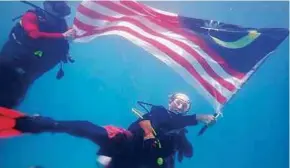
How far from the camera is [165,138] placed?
441 centimetres

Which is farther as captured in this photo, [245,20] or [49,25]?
[245,20]

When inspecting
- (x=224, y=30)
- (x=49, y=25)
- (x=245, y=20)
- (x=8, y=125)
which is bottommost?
(x=8, y=125)

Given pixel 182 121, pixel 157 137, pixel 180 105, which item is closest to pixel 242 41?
pixel 180 105

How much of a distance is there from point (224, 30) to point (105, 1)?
1.67 m

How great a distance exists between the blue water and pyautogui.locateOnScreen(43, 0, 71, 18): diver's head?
2.03ft

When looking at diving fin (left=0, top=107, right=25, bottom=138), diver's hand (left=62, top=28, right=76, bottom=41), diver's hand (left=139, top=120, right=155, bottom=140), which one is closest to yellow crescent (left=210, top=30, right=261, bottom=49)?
diver's hand (left=139, top=120, right=155, bottom=140)

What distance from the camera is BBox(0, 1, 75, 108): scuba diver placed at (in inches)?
185

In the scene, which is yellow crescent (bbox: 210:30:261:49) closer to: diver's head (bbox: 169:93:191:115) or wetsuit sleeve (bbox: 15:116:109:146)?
diver's head (bbox: 169:93:191:115)

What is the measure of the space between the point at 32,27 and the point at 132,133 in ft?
7.03

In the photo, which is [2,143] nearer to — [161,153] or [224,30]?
[161,153]

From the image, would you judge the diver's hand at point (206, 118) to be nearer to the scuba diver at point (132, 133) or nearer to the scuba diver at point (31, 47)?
the scuba diver at point (132, 133)

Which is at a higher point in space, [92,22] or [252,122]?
[252,122]

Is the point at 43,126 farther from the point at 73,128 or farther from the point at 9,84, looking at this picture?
the point at 9,84

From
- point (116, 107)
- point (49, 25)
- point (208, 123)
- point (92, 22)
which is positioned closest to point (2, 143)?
point (116, 107)
